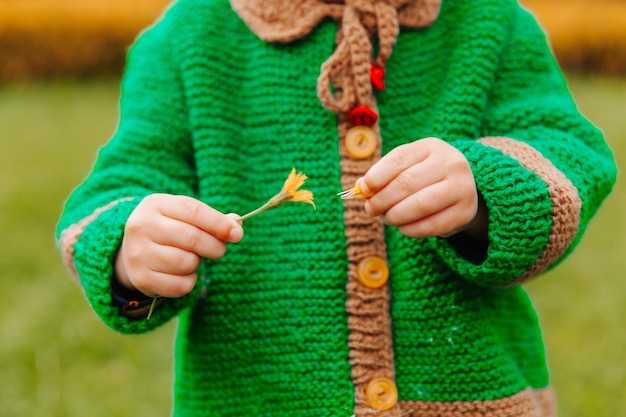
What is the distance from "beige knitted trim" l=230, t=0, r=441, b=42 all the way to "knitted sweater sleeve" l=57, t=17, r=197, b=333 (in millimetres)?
171

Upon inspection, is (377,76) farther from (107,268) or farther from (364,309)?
(107,268)

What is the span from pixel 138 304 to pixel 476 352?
52cm

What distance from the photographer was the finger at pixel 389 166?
1035 mm

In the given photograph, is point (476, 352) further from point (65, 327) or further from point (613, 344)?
point (65, 327)

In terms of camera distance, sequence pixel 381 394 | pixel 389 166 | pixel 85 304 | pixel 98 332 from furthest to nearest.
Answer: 1. pixel 85 304
2. pixel 98 332
3. pixel 381 394
4. pixel 389 166

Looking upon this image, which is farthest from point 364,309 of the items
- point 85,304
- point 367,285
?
point 85,304

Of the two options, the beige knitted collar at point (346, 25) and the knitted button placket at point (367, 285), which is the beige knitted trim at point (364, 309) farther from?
the beige knitted collar at point (346, 25)

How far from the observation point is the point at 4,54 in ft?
22.1

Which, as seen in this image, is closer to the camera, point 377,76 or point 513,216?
point 513,216

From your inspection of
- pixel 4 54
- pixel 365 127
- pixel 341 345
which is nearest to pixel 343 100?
pixel 365 127

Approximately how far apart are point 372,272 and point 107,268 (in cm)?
40

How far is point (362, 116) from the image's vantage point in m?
1.22

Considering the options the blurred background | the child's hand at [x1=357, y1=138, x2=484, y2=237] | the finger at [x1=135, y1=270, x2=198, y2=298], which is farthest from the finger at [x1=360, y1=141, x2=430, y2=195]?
the blurred background

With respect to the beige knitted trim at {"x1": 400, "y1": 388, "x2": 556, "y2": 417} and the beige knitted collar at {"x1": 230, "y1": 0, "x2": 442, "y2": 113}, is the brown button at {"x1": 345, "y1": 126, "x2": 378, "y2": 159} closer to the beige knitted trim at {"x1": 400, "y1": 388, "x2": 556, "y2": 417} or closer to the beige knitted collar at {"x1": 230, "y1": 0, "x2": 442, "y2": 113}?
the beige knitted collar at {"x1": 230, "y1": 0, "x2": 442, "y2": 113}
